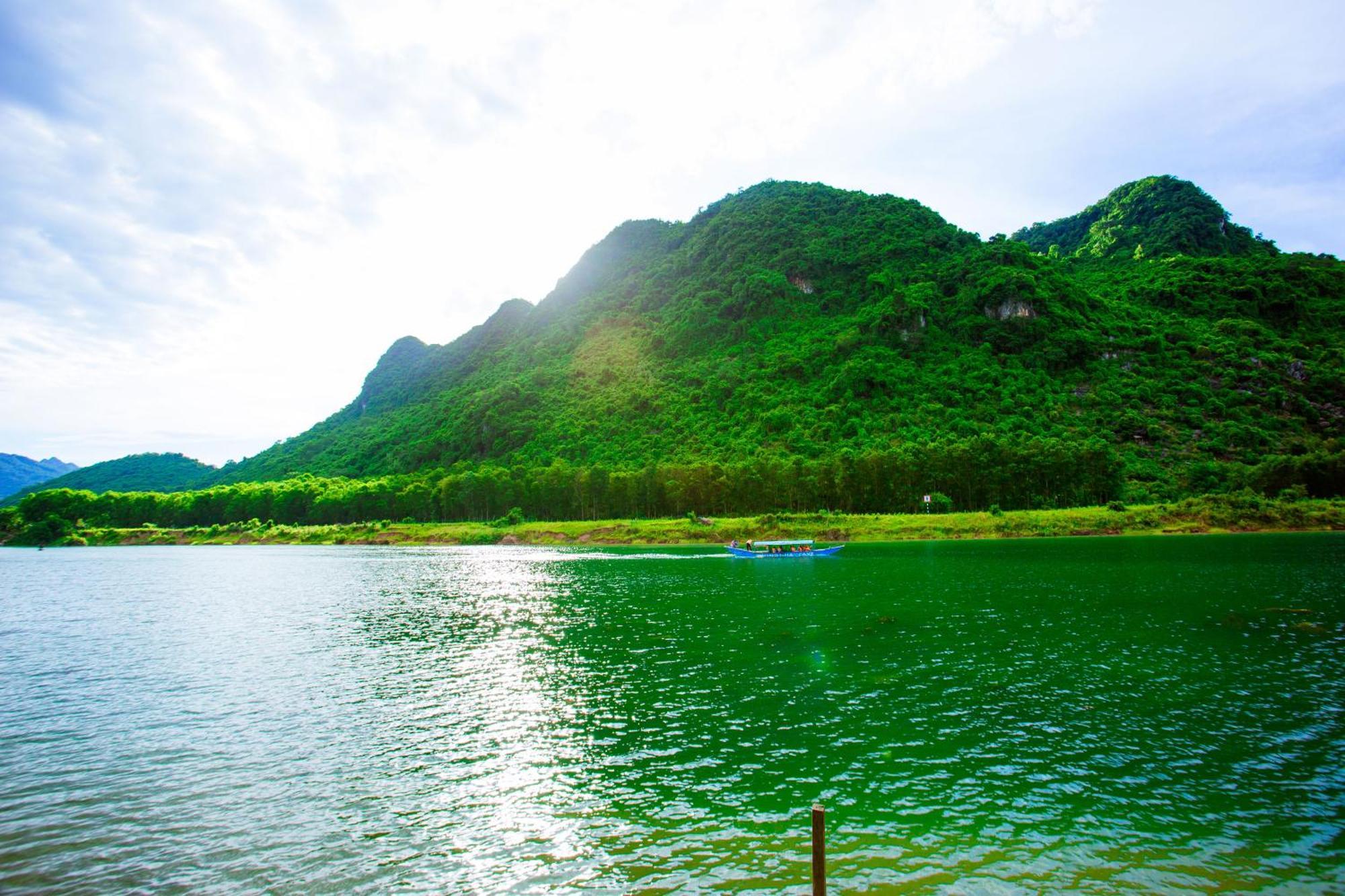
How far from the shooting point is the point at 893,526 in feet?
361

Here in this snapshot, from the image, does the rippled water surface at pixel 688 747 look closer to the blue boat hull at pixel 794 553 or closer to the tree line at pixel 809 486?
the blue boat hull at pixel 794 553

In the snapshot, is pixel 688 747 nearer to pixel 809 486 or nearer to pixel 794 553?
pixel 794 553

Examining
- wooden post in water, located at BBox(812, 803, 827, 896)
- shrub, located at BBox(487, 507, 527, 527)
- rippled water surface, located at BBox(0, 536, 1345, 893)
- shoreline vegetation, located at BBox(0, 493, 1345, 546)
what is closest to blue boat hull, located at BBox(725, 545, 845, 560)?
shoreline vegetation, located at BBox(0, 493, 1345, 546)

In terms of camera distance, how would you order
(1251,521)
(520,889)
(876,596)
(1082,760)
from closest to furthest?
(520,889), (1082,760), (876,596), (1251,521)

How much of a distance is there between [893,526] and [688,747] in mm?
98735

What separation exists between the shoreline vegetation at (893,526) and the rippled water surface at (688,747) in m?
61.4

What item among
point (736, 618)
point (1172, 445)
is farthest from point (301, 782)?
point (1172, 445)

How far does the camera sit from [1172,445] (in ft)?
472

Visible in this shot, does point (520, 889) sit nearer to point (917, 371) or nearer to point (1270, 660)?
point (1270, 660)

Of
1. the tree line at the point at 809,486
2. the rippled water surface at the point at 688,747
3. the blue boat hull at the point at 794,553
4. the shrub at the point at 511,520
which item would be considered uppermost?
the tree line at the point at 809,486

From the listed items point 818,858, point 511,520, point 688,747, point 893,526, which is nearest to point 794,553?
point 893,526

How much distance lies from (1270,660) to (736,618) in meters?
26.5

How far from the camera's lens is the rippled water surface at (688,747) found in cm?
1316

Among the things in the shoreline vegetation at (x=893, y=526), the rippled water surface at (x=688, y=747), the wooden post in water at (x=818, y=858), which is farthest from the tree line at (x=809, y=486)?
the wooden post in water at (x=818, y=858)
